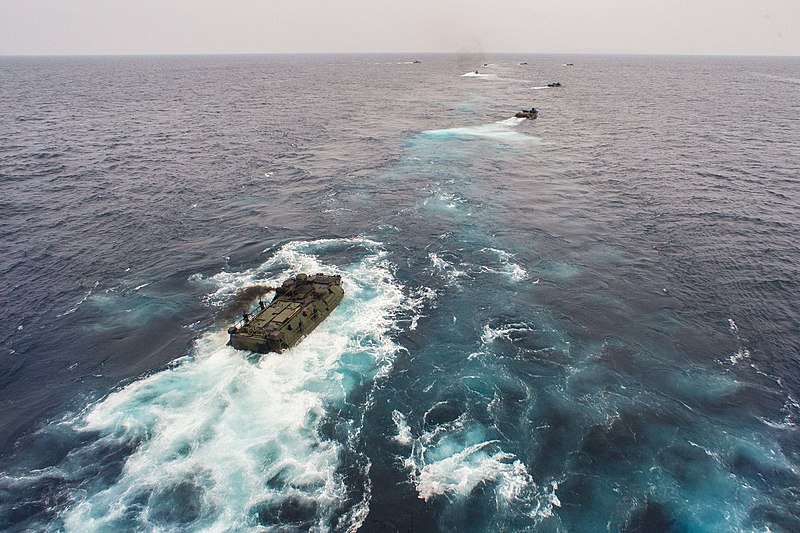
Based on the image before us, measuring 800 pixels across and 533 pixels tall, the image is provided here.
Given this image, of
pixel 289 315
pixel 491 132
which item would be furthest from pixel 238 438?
pixel 491 132

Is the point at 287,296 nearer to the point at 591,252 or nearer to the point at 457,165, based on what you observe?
the point at 591,252

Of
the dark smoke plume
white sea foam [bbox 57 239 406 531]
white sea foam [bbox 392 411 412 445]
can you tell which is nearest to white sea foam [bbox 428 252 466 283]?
white sea foam [bbox 57 239 406 531]

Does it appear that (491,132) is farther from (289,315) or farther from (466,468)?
(466,468)

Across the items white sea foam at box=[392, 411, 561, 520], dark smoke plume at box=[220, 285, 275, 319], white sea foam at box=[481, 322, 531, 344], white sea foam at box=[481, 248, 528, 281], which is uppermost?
white sea foam at box=[481, 248, 528, 281]

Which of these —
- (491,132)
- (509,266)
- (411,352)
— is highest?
(491,132)

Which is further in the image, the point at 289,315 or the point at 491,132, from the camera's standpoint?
the point at 491,132

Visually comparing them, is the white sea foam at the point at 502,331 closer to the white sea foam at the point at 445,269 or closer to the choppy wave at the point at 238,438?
the choppy wave at the point at 238,438

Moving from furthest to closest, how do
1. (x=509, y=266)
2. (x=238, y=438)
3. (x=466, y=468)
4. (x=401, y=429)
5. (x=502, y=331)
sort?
(x=509, y=266)
(x=502, y=331)
(x=401, y=429)
(x=238, y=438)
(x=466, y=468)

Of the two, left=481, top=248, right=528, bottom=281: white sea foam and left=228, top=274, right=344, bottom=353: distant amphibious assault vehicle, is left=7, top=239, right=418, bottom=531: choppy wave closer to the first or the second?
left=228, top=274, right=344, bottom=353: distant amphibious assault vehicle
